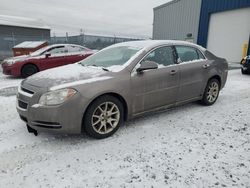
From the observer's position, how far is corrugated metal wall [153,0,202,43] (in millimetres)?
18047

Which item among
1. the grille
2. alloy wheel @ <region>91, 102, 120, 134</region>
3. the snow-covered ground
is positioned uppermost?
the grille

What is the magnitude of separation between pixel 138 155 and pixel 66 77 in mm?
1550

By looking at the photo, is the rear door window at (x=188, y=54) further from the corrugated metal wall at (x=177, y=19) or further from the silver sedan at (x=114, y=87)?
the corrugated metal wall at (x=177, y=19)

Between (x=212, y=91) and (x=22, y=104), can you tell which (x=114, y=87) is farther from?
(x=212, y=91)

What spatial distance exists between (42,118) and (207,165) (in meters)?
2.23

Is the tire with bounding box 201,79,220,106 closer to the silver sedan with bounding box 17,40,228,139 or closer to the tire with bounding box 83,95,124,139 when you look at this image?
the silver sedan with bounding box 17,40,228,139

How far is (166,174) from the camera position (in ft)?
8.01

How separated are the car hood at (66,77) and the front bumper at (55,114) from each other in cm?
17

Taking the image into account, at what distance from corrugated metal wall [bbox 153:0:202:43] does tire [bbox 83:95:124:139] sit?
653 inches

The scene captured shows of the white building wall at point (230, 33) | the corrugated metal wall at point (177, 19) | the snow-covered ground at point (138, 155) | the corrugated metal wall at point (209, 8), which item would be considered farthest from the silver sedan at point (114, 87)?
the corrugated metal wall at point (177, 19)

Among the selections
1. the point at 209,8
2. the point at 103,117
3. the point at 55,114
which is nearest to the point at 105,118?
the point at 103,117

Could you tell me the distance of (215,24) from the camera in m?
15.7

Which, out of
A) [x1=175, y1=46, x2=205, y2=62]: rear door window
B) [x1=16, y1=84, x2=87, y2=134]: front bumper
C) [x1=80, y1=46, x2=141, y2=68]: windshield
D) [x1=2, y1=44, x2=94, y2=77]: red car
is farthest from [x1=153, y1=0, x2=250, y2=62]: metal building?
[x1=16, y1=84, x2=87, y2=134]: front bumper

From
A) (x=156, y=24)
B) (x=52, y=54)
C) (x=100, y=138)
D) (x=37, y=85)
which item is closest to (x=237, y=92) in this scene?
(x=100, y=138)
